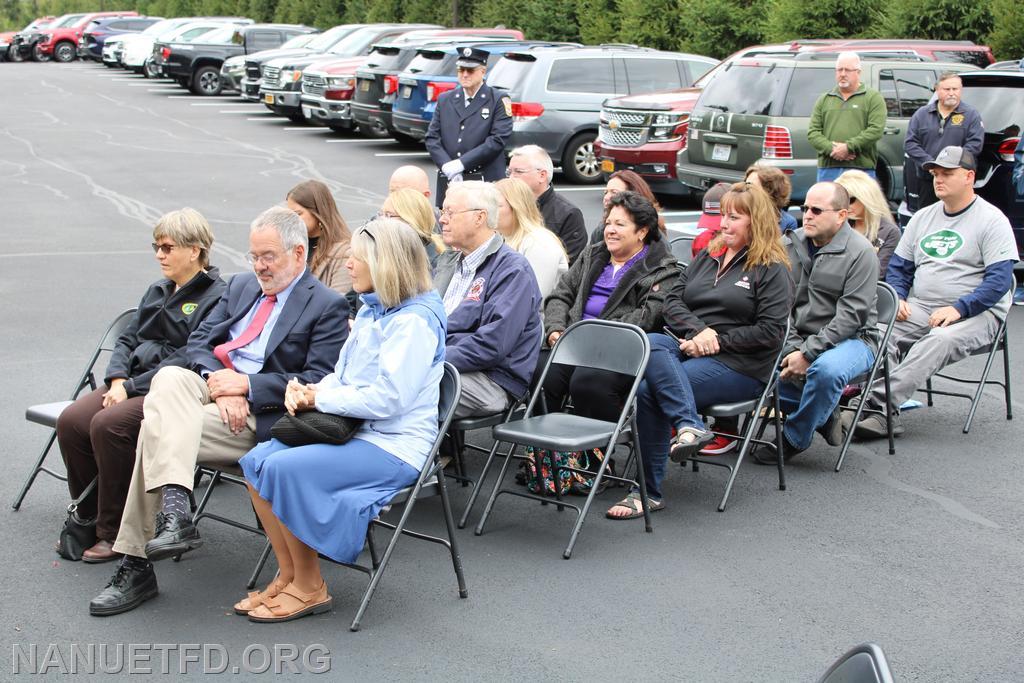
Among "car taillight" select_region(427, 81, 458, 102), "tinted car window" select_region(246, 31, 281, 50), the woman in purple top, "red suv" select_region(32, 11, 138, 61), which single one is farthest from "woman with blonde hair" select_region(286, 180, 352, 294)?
"red suv" select_region(32, 11, 138, 61)

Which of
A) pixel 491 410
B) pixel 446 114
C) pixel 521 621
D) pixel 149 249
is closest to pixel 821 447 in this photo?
pixel 491 410

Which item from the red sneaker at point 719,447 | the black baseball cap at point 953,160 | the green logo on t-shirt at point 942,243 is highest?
the black baseball cap at point 953,160

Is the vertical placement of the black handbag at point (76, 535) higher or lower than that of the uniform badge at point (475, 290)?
lower

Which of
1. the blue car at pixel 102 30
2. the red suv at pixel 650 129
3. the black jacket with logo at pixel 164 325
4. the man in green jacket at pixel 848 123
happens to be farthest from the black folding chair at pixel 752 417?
the blue car at pixel 102 30

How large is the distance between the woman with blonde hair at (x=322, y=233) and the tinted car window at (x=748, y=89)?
26.4ft

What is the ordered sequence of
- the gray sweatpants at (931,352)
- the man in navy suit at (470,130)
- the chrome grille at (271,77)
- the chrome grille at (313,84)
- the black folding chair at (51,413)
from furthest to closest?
the chrome grille at (271,77) < the chrome grille at (313,84) < the man in navy suit at (470,130) < the gray sweatpants at (931,352) < the black folding chair at (51,413)

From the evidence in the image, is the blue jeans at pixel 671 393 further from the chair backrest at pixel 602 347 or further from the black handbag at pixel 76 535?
the black handbag at pixel 76 535

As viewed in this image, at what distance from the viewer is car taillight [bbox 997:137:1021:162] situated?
10492mm

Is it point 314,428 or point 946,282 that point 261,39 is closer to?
point 946,282

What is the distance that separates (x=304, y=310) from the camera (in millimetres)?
5207

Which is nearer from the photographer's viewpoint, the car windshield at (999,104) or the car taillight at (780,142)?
the car windshield at (999,104)

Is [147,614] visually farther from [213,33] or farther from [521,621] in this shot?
[213,33]

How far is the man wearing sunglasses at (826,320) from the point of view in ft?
21.1

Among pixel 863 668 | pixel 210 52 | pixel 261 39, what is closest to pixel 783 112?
pixel 863 668
